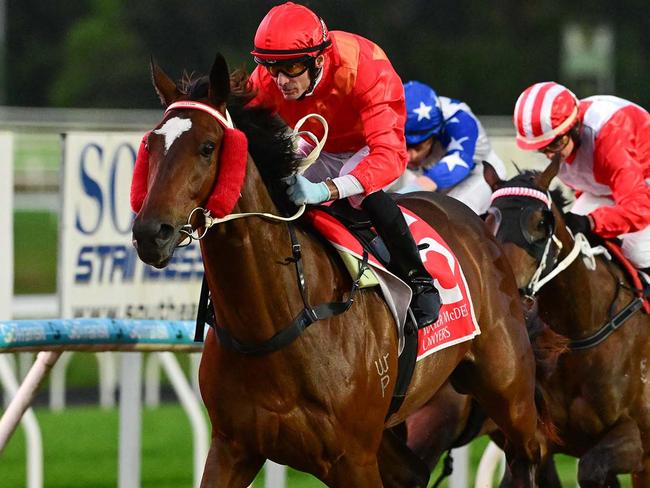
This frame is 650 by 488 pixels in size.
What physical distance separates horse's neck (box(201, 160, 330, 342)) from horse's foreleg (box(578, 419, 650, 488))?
1.79 m

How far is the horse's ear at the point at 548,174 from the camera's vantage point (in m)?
5.89

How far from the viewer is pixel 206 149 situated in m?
4.16

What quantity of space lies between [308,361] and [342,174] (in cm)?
84

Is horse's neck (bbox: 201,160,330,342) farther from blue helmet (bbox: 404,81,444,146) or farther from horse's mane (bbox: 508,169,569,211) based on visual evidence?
blue helmet (bbox: 404,81,444,146)

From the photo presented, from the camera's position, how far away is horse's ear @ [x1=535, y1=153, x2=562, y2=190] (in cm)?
589

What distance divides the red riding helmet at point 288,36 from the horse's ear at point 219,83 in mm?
352

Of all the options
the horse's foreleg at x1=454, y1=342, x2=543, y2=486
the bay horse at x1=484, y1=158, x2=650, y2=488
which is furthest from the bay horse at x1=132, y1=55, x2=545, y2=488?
the bay horse at x1=484, y1=158, x2=650, y2=488

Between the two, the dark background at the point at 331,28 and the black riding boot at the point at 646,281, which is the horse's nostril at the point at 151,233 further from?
the dark background at the point at 331,28

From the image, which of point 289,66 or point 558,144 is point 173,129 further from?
point 558,144

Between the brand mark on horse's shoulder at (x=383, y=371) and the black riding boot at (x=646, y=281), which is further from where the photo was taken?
the black riding boot at (x=646, y=281)

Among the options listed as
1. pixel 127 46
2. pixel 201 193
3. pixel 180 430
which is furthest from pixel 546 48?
pixel 201 193

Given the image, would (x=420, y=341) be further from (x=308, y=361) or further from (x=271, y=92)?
(x=271, y=92)

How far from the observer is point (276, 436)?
450cm

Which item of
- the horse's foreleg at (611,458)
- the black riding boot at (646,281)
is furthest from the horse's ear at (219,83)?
the black riding boot at (646,281)
